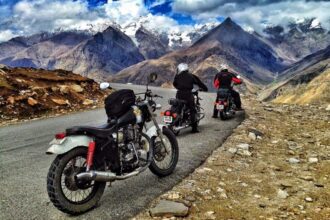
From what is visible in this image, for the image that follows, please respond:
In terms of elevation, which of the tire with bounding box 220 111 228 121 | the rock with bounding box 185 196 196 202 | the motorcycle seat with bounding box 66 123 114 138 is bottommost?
the rock with bounding box 185 196 196 202

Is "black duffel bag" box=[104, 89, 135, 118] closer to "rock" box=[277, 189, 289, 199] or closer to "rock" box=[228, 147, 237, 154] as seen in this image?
"rock" box=[277, 189, 289, 199]

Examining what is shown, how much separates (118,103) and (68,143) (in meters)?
1.58

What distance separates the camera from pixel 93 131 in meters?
8.36

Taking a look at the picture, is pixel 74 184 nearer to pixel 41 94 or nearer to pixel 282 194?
pixel 282 194

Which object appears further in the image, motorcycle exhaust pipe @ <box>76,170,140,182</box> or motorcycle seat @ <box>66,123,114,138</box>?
motorcycle seat @ <box>66,123,114,138</box>

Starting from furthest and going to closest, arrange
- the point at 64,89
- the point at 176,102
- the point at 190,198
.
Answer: the point at 64,89 → the point at 176,102 → the point at 190,198

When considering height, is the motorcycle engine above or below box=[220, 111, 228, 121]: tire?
above

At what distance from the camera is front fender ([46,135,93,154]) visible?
7.84 meters

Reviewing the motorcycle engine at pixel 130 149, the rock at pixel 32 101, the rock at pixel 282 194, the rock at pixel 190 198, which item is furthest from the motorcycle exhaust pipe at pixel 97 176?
the rock at pixel 32 101

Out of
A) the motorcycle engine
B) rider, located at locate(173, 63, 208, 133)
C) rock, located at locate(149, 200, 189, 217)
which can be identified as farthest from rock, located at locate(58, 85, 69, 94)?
rock, located at locate(149, 200, 189, 217)

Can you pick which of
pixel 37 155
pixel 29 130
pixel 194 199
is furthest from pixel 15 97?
pixel 194 199

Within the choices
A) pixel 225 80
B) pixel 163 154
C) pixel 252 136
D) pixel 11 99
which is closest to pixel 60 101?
pixel 11 99

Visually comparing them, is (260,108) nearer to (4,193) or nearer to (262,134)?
(262,134)

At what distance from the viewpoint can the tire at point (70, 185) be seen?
7598 mm
